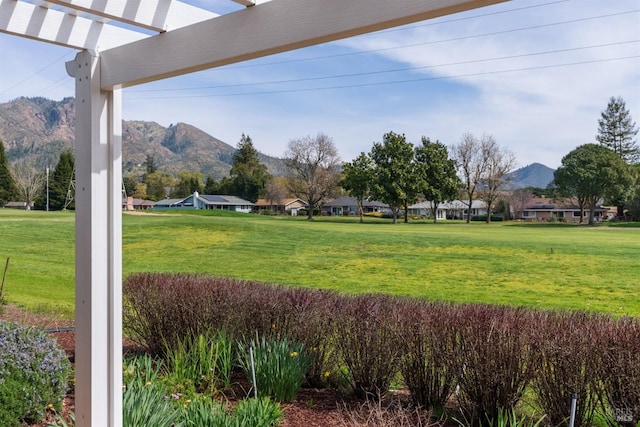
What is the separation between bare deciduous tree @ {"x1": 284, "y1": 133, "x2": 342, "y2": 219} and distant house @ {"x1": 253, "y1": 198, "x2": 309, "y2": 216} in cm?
15

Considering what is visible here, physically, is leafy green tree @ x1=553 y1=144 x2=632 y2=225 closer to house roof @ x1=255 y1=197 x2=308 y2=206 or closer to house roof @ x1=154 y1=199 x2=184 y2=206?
house roof @ x1=255 y1=197 x2=308 y2=206

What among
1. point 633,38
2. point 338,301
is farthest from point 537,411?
point 633,38

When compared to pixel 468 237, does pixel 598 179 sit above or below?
above

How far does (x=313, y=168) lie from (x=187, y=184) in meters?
2.86

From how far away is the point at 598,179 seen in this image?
726cm

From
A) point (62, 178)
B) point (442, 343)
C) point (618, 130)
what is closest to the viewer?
point (442, 343)

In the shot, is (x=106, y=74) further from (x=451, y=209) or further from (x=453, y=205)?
(x=451, y=209)

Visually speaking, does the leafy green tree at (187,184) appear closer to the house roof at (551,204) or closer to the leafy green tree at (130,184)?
the leafy green tree at (130,184)

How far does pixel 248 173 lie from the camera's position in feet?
34.7

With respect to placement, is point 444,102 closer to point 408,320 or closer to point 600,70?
point 600,70

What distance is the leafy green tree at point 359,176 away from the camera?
30.9ft

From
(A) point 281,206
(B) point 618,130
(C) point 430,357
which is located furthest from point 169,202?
(C) point 430,357

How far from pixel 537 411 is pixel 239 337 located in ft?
6.20

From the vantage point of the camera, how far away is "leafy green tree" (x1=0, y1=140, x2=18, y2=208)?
324 inches
